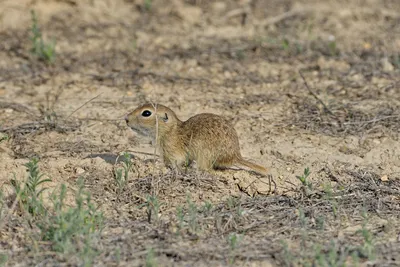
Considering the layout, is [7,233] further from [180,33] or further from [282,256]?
[180,33]

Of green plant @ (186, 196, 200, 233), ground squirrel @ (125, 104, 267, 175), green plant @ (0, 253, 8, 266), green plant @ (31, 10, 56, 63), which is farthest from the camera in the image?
green plant @ (31, 10, 56, 63)

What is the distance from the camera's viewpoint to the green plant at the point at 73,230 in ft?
14.4

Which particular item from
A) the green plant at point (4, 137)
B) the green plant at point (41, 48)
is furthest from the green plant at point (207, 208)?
the green plant at point (41, 48)

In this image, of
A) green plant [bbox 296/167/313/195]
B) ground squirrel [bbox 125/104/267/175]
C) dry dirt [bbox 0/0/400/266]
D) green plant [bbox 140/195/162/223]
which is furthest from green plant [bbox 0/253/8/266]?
green plant [bbox 296/167/313/195]

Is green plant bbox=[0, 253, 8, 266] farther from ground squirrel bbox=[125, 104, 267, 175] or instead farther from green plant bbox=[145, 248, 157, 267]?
ground squirrel bbox=[125, 104, 267, 175]

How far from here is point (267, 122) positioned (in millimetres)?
6555

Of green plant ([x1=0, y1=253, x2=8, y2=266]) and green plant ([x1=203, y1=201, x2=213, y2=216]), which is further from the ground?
green plant ([x1=203, y1=201, x2=213, y2=216])

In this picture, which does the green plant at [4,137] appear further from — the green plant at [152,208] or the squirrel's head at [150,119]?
the green plant at [152,208]

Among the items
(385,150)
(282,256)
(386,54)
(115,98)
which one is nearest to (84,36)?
(115,98)

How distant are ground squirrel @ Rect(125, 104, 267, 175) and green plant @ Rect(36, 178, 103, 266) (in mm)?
1173

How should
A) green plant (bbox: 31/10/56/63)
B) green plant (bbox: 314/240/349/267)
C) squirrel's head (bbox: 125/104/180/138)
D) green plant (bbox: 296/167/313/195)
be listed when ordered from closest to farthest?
green plant (bbox: 314/240/349/267) → green plant (bbox: 296/167/313/195) → squirrel's head (bbox: 125/104/180/138) → green plant (bbox: 31/10/56/63)

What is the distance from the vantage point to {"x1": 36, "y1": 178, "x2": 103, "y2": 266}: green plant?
14.4 ft

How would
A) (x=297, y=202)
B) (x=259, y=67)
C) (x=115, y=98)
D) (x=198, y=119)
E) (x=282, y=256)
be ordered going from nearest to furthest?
(x=282, y=256)
(x=297, y=202)
(x=198, y=119)
(x=115, y=98)
(x=259, y=67)

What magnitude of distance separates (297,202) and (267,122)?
147 centimetres
